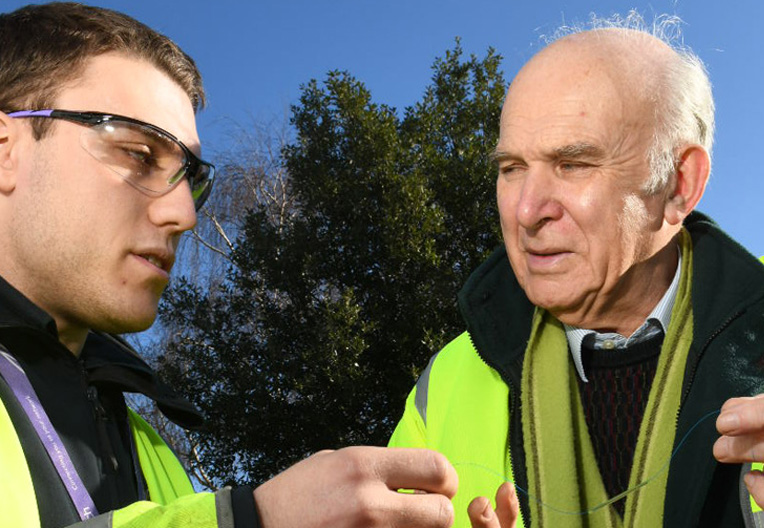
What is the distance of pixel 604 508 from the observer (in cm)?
278

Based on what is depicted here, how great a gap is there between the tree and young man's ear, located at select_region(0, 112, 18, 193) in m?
11.3

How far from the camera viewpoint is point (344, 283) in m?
15.5

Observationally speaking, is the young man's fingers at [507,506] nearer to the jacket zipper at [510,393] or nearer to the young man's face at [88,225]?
the jacket zipper at [510,393]

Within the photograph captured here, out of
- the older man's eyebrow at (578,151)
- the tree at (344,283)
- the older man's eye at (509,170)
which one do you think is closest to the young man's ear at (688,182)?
the older man's eyebrow at (578,151)

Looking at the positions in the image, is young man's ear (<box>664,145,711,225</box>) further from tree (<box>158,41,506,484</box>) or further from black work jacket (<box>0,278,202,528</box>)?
tree (<box>158,41,506,484</box>)

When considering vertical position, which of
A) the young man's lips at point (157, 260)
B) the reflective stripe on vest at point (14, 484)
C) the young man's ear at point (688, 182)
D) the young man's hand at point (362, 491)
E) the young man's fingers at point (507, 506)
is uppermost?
the young man's ear at point (688, 182)

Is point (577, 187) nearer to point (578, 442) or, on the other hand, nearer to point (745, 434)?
point (578, 442)

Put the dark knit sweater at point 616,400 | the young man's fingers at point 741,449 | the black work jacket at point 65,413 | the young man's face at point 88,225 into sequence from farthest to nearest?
the dark knit sweater at point 616,400, the young man's face at point 88,225, the black work jacket at point 65,413, the young man's fingers at point 741,449

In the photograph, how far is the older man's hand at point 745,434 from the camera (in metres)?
1.92

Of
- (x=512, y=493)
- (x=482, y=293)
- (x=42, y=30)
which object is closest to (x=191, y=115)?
(x=42, y=30)

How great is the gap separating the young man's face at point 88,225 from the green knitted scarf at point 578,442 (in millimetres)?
1489

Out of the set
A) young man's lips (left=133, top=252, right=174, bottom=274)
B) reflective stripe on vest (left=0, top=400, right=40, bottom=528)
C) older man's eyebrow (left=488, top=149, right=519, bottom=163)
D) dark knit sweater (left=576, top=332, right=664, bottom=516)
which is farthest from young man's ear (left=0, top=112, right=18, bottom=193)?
dark knit sweater (left=576, top=332, right=664, bottom=516)

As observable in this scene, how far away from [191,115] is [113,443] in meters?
1.18

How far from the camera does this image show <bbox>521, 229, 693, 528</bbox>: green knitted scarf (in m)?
2.70
